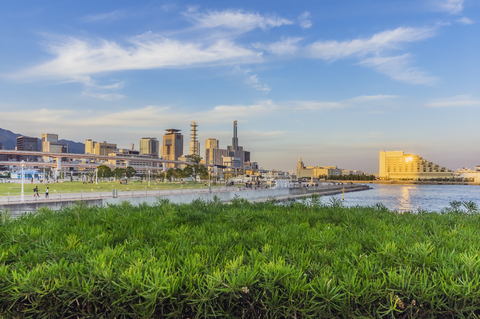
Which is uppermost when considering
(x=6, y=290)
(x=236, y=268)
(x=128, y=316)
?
(x=236, y=268)

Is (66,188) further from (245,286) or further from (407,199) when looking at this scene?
(407,199)

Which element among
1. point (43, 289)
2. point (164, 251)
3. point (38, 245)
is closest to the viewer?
point (43, 289)

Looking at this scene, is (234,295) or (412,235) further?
(412,235)

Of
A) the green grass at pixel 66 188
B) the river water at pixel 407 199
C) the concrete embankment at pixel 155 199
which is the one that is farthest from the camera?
A: the river water at pixel 407 199

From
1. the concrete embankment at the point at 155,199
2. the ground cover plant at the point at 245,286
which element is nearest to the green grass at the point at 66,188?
the concrete embankment at the point at 155,199

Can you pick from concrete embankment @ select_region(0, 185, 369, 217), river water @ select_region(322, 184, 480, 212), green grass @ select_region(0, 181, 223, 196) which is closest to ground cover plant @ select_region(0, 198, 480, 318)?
concrete embankment @ select_region(0, 185, 369, 217)

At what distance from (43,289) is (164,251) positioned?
48.0 inches

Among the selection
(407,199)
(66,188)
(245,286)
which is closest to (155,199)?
(245,286)

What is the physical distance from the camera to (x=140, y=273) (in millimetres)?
2865

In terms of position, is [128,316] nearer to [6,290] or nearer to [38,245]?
[6,290]

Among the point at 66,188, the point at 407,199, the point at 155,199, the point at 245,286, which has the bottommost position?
the point at 407,199

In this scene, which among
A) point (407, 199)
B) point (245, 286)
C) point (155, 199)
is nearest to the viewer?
point (245, 286)

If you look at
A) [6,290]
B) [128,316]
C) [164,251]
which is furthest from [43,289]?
[164,251]

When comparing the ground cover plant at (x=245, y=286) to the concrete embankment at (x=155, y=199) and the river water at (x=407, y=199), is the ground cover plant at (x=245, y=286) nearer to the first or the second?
the concrete embankment at (x=155, y=199)
